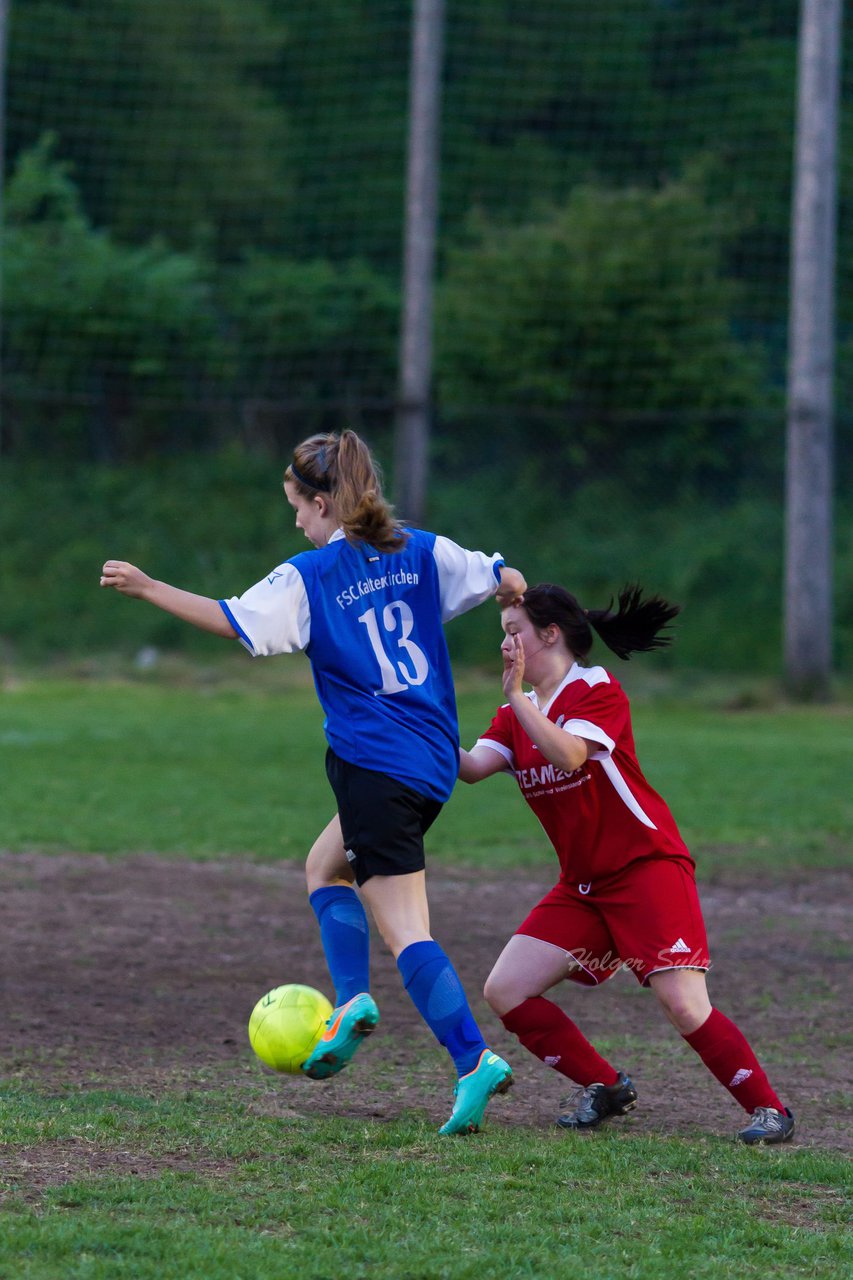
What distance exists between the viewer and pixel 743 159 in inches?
657

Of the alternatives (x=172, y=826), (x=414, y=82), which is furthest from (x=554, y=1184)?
(x=414, y=82)

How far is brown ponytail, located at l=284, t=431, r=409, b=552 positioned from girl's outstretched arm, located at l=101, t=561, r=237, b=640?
42 cm

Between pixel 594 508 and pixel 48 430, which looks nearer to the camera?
pixel 594 508

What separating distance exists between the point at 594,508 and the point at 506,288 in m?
2.34

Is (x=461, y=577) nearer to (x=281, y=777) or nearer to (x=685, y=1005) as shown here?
(x=685, y=1005)

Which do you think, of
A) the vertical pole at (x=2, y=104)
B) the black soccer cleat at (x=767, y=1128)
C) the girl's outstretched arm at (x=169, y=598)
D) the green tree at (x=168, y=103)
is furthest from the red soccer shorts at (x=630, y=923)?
the green tree at (x=168, y=103)

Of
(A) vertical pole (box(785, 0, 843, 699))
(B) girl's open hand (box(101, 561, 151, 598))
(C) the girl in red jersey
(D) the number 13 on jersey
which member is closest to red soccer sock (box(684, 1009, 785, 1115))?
(C) the girl in red jersey

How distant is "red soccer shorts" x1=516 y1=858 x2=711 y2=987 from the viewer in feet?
12.6

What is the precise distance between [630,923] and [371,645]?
0.95 meters

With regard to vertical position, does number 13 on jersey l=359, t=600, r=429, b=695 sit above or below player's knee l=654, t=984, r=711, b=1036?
above

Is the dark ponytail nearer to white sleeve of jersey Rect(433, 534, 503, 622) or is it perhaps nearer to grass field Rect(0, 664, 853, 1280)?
white sleeve of jersey Rect(433, 534, 503, 622)

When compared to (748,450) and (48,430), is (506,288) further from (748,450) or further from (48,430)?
(48,430)

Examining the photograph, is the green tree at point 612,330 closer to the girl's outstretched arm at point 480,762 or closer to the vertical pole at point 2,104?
the vertical pole at point 2,104

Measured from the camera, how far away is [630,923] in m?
3.88
